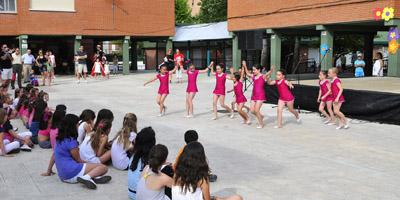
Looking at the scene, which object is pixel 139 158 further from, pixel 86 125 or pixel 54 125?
pixel 54 125

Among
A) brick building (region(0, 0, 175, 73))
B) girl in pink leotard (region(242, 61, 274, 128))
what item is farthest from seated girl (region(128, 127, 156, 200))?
brick building (region(0, 0, 175, 73))

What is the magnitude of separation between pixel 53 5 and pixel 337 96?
975 inches

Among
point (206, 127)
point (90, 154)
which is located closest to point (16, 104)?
point (206, 127)

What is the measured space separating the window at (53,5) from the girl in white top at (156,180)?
95.6 ft

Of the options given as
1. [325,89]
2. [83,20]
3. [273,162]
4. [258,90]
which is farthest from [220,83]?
[83,20]

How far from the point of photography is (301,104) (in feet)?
51.0

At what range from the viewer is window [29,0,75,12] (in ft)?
105

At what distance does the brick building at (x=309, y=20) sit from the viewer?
24.3m

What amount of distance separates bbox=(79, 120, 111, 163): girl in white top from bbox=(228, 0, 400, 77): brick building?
50.6 feet

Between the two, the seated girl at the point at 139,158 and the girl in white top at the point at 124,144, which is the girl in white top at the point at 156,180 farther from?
the girl in white top at the point at 124,144

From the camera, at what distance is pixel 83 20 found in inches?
1324

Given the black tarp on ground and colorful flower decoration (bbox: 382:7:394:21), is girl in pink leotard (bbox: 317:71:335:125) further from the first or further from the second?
colorful flower decoration (bbox: 382:7:394:21)

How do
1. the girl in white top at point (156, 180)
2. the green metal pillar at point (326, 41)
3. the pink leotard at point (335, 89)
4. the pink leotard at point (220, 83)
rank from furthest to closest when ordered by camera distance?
the green metal pillar at point (326, 41) < the pink leotard at point (220, 83) < the pink leotard at point (335, 89) < the girl in white top at point (156, 180)

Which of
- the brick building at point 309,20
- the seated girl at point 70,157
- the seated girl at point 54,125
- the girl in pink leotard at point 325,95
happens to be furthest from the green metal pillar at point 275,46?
the seated girl at point 70,157
